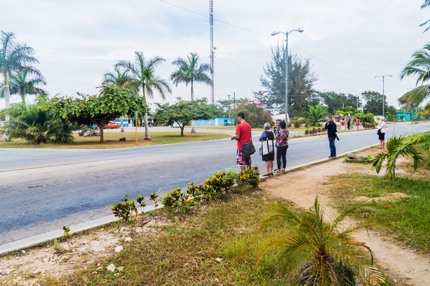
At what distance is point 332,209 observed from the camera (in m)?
5.28

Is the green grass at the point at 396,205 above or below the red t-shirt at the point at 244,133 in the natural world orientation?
below

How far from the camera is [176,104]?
101 ft

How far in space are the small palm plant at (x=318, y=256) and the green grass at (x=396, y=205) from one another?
1.47 ft

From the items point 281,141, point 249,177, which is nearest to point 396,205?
point 249,177

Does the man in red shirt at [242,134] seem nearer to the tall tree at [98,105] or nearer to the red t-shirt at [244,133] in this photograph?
the red t-shirt at [244,133]

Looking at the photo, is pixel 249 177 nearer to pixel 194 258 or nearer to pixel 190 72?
pixel 194 258

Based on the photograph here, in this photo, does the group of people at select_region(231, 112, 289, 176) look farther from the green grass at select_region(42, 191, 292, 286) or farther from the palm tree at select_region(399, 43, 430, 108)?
the palm tree at select_region(399, 43, 430, 108)

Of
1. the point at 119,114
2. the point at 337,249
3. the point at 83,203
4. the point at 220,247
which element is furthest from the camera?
the point at 119,114

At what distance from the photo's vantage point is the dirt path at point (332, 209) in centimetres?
316

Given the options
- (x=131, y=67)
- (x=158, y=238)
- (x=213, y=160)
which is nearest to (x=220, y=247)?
(x=158, y=238)

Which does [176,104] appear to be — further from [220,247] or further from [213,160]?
[220,247]

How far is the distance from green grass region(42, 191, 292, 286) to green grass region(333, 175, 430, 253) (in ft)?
4.27

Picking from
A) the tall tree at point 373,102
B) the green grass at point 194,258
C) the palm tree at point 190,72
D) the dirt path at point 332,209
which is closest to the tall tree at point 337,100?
the tall tree at point 373,102

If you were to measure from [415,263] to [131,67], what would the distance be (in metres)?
27.1
